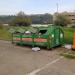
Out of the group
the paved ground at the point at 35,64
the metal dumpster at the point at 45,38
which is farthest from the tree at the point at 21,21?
the paved ground at the point at 35,64

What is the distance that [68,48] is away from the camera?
13.2 m

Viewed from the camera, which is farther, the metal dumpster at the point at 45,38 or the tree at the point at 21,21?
the tree at the point at 21,21

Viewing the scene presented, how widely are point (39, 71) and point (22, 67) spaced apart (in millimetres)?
985

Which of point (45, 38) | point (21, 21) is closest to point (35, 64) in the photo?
point (45, 38)

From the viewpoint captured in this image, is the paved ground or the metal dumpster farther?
the metal dumpster

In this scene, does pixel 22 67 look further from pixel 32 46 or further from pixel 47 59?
pixel 32 46

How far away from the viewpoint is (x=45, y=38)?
1306 centimetres

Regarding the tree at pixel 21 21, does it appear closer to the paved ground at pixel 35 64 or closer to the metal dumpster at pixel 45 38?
the metal dumpster at pixel 45 38

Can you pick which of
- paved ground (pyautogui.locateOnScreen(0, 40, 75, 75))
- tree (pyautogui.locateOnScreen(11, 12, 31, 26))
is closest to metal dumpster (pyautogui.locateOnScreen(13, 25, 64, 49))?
paved ground (pyautogui.locateOnScreen(0, 40, 75, 75))

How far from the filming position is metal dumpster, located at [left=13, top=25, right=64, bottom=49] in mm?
13000

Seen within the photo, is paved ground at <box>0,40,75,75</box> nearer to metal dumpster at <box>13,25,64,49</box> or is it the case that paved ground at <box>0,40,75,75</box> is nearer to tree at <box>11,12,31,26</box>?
metal dumpster at <box>13,25,64,49</box>

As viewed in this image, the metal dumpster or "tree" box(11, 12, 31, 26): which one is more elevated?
the metal dumpster

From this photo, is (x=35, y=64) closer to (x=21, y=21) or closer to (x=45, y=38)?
(x=45, y=38)

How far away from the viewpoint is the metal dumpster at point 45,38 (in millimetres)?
13000
